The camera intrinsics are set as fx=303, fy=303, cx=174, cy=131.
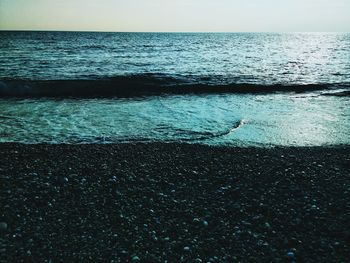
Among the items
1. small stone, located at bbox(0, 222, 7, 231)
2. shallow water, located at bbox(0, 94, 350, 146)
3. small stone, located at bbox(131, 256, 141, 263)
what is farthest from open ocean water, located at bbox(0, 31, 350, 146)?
small stone, located at bbox(131, 256, 141, 263)

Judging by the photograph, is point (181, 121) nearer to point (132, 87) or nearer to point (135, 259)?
point (135, 259)

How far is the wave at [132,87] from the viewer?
18828 millimetres

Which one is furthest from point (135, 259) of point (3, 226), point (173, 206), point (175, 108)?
point (175, 108)

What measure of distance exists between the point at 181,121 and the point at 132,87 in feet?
31.9

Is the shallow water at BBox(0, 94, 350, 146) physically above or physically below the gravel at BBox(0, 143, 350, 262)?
above

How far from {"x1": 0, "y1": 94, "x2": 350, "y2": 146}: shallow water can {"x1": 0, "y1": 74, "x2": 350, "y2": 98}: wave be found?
2.40m

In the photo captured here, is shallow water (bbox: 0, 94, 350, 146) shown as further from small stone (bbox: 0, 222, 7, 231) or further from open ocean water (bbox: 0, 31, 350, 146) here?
small stone (bbox: 0, 222, 7, 231)

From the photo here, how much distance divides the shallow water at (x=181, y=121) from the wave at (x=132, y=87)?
2404 mm

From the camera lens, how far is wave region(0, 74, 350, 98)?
741 inches

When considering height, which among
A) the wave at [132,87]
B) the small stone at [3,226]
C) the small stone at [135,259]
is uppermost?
the wave at [132,87]

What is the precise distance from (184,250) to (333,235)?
8.03 ft

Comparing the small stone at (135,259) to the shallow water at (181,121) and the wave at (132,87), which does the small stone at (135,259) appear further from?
the wave at (132,87)

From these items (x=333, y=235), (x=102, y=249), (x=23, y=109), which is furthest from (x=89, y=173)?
(x=23, y=109)

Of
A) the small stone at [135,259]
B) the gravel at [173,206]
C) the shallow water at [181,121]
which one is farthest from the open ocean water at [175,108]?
the small stone at [135,259]
